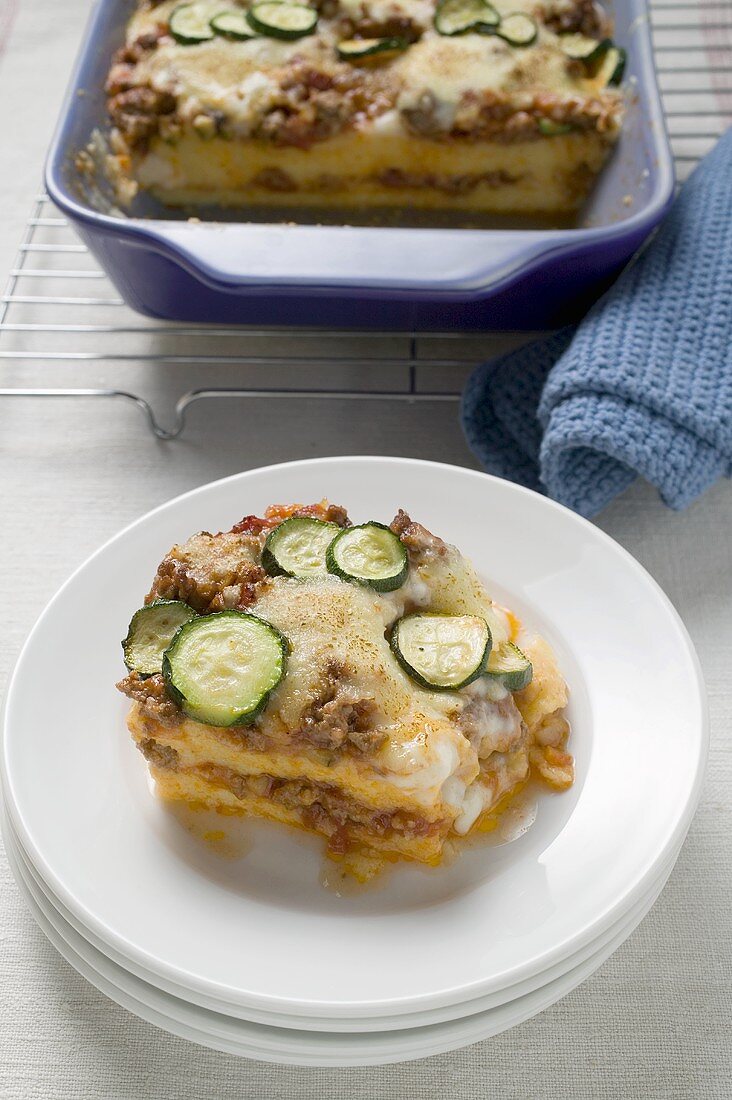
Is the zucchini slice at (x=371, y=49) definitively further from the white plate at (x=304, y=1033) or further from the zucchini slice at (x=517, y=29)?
the white plate at (x=304, y=1033)

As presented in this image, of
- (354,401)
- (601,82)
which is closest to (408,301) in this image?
(354,401)

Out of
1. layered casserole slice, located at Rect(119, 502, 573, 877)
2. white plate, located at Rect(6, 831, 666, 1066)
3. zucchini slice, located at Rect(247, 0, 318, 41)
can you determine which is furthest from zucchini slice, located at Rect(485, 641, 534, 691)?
zucchini slice, located at Rect(247, 0, 318, 41)

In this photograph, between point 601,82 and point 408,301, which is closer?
point 408,301

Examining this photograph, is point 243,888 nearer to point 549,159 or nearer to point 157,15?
point 549,159

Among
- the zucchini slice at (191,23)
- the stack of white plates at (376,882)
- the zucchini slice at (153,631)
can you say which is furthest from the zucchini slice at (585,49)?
the zucchini slice at (153,631)

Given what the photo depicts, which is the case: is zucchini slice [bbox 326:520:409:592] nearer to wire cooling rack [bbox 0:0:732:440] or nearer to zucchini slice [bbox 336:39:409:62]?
wire cooling rack [bbox 0:0:732:440]

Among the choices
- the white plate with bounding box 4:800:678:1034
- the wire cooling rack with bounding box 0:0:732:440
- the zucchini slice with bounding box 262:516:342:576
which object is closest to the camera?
the white plate with bounding box 4:800:678:1034

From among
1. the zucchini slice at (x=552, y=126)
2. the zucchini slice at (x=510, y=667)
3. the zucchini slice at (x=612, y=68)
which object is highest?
the zucchini slice at (x=612, y=68)
